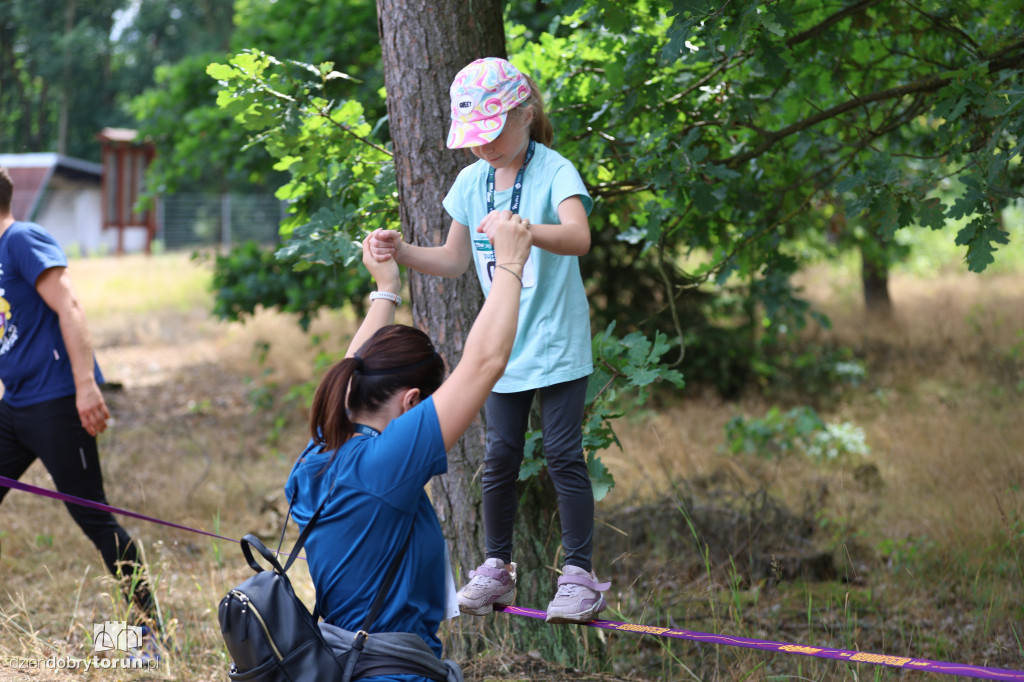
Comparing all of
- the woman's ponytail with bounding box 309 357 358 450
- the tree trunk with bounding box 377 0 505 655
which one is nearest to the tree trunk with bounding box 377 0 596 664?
the tree trunk with bounding box 377 0 505 655

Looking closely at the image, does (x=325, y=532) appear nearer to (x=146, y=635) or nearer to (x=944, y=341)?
(x=146, y=635)

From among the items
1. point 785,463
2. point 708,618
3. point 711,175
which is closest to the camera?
point 711,175

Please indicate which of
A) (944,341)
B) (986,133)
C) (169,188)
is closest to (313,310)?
(169,188)

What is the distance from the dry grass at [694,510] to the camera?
413 centimetres

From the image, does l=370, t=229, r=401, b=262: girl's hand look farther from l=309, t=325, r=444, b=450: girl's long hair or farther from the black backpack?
the black backpack

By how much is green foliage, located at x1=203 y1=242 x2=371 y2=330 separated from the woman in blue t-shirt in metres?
6.83

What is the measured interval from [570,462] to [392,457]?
993mm

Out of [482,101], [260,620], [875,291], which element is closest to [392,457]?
[260,620]

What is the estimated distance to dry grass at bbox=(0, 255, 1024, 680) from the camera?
13.6ft

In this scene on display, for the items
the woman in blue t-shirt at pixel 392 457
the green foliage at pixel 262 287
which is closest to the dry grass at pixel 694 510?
the green foliage at pixel 262 287

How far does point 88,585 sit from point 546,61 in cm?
385

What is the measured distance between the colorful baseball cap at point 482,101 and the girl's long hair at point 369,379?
755 millimetres

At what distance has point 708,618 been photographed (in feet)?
14.0

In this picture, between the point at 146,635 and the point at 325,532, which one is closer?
the point at 325,532
